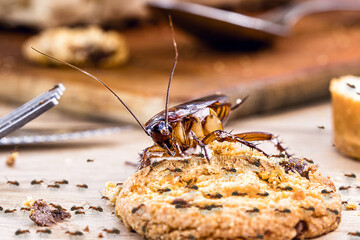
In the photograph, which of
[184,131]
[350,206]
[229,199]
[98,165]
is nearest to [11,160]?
[98,165]

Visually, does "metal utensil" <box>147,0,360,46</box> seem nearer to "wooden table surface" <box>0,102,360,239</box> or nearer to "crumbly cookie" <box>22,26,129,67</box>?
"crumbly cookie" <box>22,26,129,67</box>

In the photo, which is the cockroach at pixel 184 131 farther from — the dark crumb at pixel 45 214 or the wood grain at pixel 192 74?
the wood grain at pixel 192 74

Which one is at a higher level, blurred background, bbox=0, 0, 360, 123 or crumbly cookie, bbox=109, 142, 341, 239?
blurred background, bbox=0, 0, 360, 123

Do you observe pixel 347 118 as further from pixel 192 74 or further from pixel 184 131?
pixel 192 74

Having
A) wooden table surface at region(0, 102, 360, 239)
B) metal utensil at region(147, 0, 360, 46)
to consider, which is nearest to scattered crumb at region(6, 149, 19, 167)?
wooden table surface at region(0, 102, 360, 239)

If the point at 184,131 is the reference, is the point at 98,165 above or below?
above

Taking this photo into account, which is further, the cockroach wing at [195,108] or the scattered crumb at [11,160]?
the scattered crumb at [11,160]

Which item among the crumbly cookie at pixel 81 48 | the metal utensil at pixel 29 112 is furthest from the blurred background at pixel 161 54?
the metal utensil at pixel 29 112
